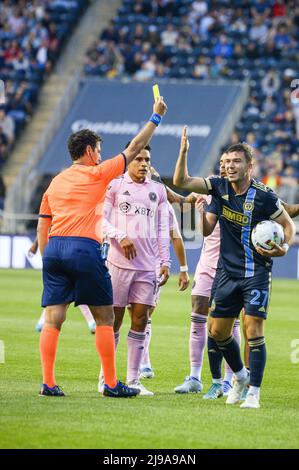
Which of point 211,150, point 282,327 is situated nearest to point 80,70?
point 211,150

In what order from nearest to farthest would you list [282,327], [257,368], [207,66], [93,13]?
[257,368] < [282,327] < [207,66] < [93,13]

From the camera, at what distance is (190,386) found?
35.0 feet

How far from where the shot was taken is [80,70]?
3762 cm

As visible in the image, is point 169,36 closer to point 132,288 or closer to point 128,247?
point 132,288

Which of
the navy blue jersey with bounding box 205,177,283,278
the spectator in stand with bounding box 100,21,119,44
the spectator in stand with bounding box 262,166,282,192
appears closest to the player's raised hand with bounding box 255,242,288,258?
the navy blue jersey with bounding box 205,177,283,278

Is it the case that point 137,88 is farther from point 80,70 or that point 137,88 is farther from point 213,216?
point 213,216

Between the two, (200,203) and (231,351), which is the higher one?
(200,203)

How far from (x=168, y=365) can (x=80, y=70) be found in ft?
84.6

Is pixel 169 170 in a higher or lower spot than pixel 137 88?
lower

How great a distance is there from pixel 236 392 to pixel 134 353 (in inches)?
45.2

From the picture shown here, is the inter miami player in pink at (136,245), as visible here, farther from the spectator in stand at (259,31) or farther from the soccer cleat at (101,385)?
the spectator in stand at (259,31)

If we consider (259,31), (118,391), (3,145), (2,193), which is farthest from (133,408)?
(3,145)

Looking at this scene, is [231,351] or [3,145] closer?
[231,351]

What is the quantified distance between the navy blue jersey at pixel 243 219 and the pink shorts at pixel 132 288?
1.11 meters
